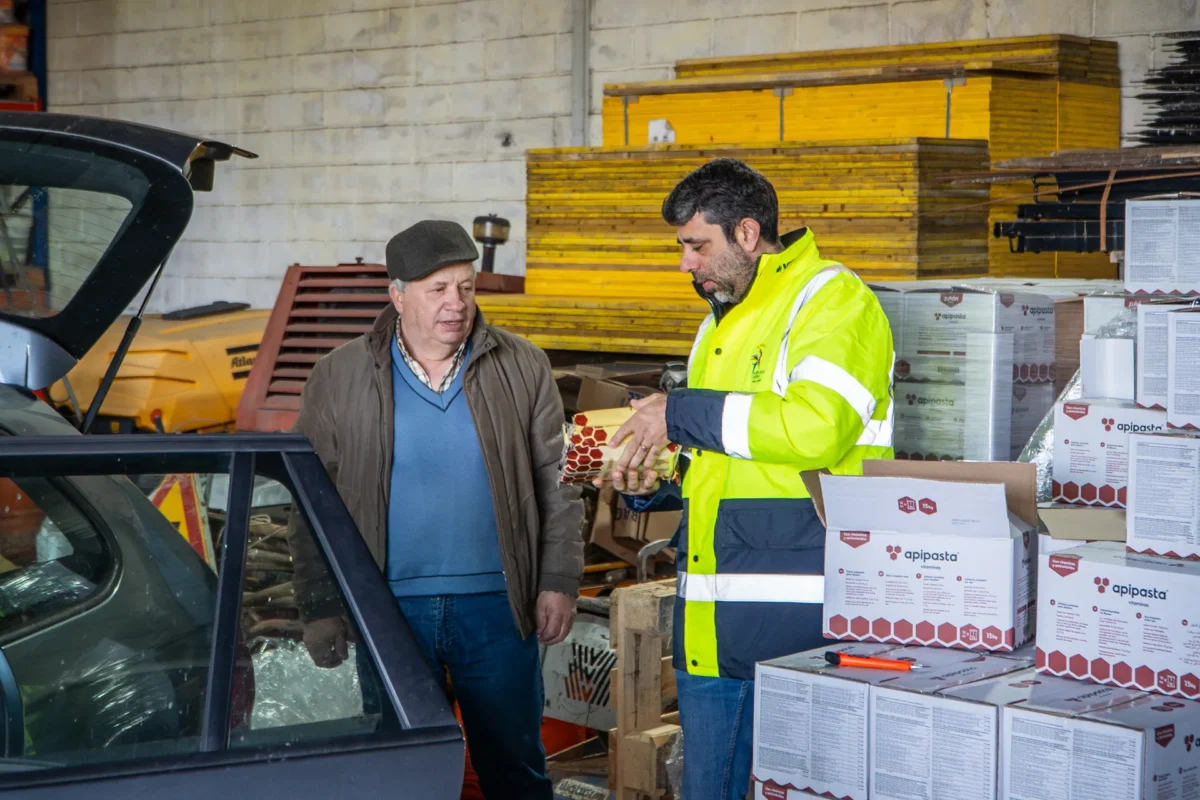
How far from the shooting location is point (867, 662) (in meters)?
2.72

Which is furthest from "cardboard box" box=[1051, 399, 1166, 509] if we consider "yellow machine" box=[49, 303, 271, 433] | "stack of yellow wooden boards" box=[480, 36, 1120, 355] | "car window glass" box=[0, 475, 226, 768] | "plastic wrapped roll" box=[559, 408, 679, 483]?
"yellow machine" box=[49, 303, 271, 433]

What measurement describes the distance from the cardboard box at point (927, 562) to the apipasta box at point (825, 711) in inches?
2.9

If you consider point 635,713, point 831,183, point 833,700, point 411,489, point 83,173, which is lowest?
point 635,713

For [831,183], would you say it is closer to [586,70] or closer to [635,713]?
[635,713]

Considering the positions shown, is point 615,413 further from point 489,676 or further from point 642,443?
point 642,443

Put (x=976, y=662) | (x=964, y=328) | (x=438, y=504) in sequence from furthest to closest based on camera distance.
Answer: (x=964, y=328), (x=438, y=504), (x=976, y=662)

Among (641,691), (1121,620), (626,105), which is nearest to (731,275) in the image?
(1121,620)

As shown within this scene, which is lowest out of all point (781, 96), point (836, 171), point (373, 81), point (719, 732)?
point (719, 732)

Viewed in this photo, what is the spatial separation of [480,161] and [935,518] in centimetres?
755

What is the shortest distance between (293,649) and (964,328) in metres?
2.34

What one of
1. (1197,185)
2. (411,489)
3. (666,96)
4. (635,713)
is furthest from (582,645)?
A: (666,96)

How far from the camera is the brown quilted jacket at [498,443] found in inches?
134

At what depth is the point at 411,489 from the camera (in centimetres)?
340

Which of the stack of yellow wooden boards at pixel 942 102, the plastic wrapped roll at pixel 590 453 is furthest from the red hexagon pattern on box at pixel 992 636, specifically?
the stack of yellow wooden boards at pixel 942 102
